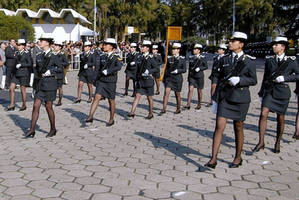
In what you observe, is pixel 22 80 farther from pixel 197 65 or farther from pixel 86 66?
pixel 197 65

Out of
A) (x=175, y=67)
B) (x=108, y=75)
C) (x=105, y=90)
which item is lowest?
(x=105, y=90)

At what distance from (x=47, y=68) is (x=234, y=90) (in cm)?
349

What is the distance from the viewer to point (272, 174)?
229 inches

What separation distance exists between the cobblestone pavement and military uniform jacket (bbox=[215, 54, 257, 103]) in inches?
39.0

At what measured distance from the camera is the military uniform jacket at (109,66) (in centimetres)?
895

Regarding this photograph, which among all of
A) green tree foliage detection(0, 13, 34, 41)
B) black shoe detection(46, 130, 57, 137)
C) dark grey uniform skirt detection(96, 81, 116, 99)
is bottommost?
black shoe detection(46, 130, 57, 137)

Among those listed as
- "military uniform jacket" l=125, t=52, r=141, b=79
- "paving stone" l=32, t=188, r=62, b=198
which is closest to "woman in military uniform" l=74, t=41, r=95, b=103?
"military uniform jacket" l=125, t=52, r=141, b=79

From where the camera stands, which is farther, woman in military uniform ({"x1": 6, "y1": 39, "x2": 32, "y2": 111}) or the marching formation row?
woman in military uniform ({"x1": 6, "y1": 39, "x2": 32, "y2": 111})

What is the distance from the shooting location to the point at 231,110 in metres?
5.87

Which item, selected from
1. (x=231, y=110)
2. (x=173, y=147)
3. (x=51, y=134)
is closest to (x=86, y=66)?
(x=51, y=134)

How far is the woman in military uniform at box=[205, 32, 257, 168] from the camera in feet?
19.0

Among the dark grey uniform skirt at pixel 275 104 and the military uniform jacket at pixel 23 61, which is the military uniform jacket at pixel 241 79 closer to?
the dark grey uniform skirt at pixel 275 104

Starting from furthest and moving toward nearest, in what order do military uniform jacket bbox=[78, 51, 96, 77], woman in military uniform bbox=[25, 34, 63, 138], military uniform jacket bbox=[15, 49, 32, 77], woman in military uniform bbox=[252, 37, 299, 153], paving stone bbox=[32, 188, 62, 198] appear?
1. military uniform jacket bbox=[78, 51, 96, 77]
2. military uniform jacket bbox=[15, 49, 32, 77]
3. woman in military uniform bbox=[25, 34, 63, 138]
4. woman in military uniform bbox=[252, 37, 299, 153]
5. paving stone bbox=[32, 188, 62, 198]

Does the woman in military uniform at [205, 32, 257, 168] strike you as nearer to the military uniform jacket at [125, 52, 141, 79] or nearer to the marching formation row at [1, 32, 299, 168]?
the marching formation row at [1, 32, 299, 168]
